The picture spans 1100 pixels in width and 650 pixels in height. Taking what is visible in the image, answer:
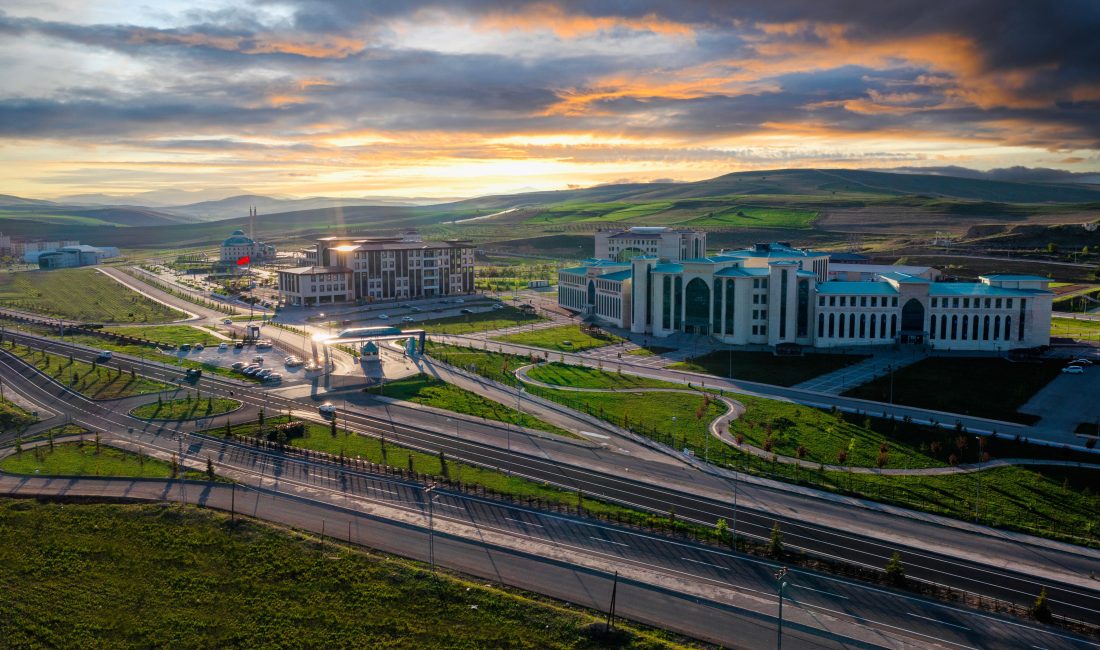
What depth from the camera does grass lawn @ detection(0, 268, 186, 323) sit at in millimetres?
134375

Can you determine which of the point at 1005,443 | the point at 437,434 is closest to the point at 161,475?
the point at 437,434

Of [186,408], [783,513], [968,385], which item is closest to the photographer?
[783,513]

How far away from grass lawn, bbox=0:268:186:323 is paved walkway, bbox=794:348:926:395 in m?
101

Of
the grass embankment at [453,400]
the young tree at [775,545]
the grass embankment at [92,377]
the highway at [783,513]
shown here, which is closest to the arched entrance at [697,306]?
the grass embankment at [453,400]

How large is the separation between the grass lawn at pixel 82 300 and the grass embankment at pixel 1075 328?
13256 centimetres

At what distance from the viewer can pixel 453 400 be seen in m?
77.4

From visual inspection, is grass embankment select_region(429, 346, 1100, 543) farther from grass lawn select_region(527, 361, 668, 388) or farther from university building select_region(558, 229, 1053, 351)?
university building select_region(558, 229, 1053, 351)

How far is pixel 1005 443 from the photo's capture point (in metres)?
61.9

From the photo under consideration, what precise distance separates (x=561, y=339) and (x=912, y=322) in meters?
45.2

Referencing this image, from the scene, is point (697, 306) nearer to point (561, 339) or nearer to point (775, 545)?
point (561, 339)

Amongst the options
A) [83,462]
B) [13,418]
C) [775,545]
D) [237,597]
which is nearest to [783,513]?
[775,545]

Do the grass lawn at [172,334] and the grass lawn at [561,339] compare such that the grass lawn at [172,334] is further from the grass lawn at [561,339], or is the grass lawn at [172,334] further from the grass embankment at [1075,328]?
the grass embankment at [1075,328]

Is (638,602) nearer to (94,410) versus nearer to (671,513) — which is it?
(671,513)

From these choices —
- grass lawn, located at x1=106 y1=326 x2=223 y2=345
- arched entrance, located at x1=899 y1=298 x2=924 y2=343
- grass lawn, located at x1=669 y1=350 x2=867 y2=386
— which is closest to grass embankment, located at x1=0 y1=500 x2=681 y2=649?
grass lawn, located at x1=669 y1=350 x2=867 y2=386
